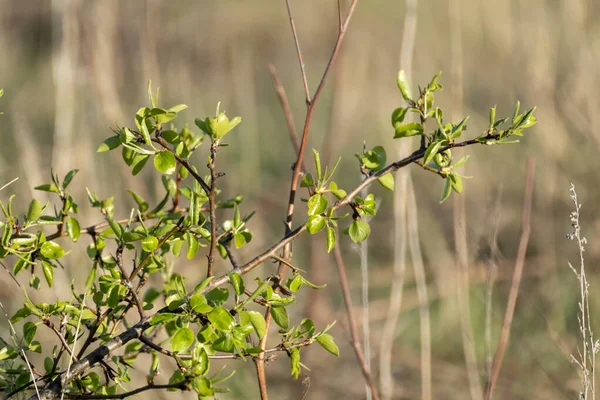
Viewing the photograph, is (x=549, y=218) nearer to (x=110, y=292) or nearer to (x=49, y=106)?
(x=110, y=292)

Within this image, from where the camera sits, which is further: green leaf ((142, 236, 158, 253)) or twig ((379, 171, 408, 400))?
twig ((379, 171, 408, 400))

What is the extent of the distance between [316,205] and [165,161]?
22 centimetres

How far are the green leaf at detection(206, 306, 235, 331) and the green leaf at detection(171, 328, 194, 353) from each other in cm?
4

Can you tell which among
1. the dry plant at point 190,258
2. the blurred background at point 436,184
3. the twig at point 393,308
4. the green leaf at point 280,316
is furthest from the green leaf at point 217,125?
the twig at point 393,308

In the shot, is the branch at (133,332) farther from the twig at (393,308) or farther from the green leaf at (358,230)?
the twig at (393,308)

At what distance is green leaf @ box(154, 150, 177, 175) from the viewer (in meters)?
0.87

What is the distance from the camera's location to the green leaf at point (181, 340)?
81cm

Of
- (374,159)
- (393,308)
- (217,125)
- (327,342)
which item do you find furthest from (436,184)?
(217,125)

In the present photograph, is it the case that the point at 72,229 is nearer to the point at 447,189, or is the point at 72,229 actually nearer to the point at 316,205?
the point at 316,205

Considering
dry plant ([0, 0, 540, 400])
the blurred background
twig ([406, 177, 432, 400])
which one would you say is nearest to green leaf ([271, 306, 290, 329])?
dry plant ([0, 0, 540, 400])

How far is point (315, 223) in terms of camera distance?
3.01 ft

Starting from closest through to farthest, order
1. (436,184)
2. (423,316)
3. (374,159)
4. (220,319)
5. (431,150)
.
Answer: (220,319), (431,150), (374,159), (423,316), (436,184)

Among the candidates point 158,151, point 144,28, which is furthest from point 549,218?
point 158,151

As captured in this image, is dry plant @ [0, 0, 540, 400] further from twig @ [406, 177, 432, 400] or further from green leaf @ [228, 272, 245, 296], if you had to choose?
twig @ [406, 177, 432, 400]
